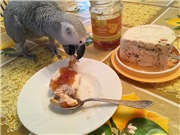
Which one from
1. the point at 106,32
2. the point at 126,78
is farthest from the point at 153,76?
the point at 106,32

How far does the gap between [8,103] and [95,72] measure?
241mm

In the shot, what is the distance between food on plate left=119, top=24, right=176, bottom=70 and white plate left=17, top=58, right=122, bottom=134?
0.35ft

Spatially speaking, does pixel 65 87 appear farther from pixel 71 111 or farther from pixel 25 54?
pixel 25 54

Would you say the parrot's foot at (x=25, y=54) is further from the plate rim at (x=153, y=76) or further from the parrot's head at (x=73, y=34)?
the plate rim at (x=153, y=76)

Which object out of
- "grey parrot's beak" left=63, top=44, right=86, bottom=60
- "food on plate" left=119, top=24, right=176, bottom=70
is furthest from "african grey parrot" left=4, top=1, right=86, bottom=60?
"food on plate" left=119, top=24, right=176, bottom=70

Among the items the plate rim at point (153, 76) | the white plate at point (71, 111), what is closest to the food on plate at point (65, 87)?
the white plate at point (71, 111)

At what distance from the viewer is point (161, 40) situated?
479 millimetres

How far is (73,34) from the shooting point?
0.51 meters

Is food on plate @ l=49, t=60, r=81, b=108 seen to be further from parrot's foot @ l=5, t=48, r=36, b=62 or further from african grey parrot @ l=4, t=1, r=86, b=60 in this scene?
parrot's foot @ l=5, t=48, r=36, b=62

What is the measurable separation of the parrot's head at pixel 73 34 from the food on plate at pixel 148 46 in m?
0.12

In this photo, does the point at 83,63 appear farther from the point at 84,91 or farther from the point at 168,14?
the point at 168,14

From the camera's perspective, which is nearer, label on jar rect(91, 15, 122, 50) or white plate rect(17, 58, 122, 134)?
white plate rect(17, 58, 122, 134)

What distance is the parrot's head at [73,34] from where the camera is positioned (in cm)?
51

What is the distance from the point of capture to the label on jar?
59 cm
